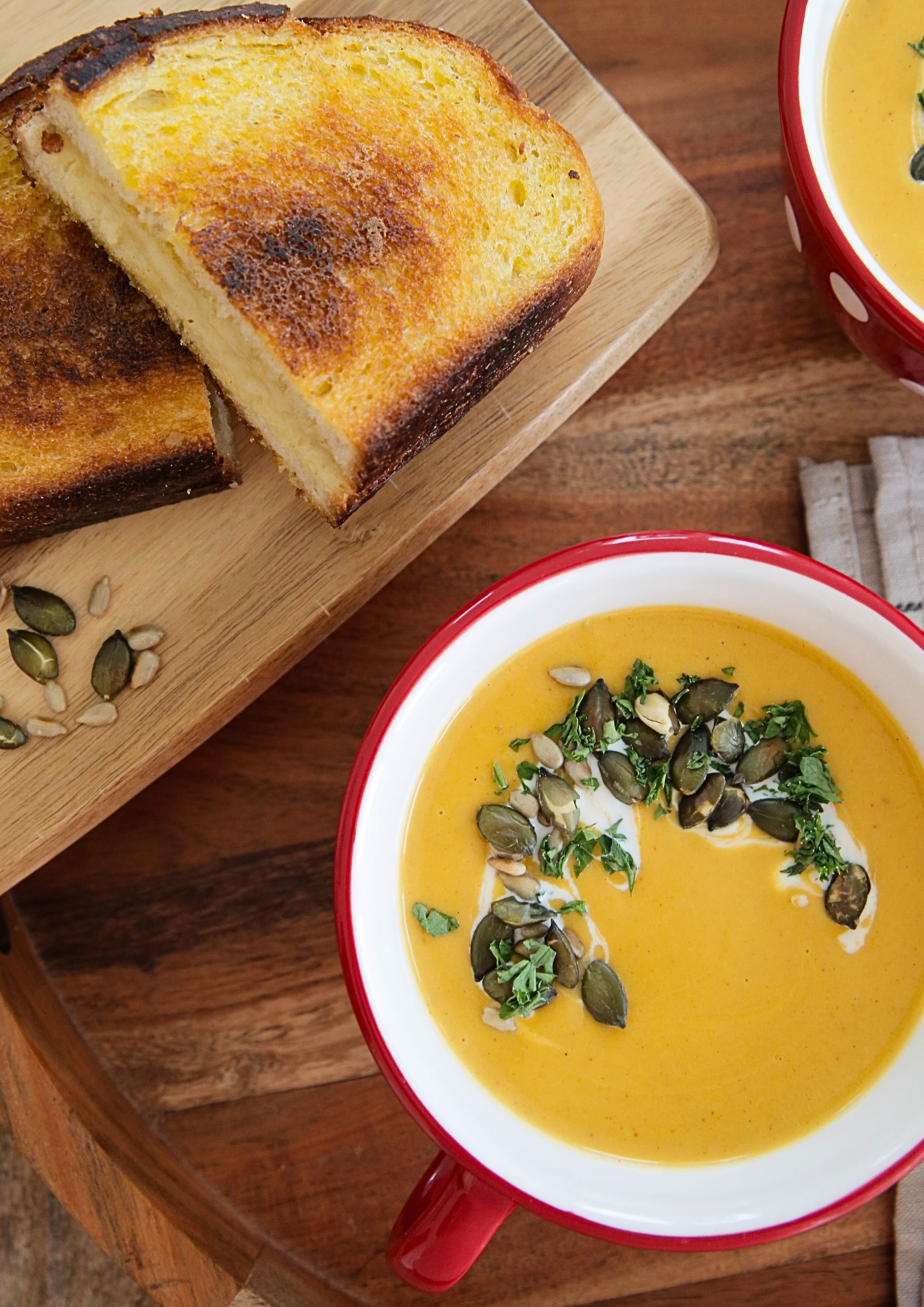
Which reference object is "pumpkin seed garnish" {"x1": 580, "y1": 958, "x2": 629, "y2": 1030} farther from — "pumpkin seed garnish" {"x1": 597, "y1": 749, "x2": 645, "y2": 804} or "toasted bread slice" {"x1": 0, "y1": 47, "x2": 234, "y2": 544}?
"toasted bread slice" {"x1": 0, "y1": 47, "x2": 234, "y2": 544}

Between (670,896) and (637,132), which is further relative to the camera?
(637,132)

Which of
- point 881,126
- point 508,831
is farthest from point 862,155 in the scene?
point 508,831

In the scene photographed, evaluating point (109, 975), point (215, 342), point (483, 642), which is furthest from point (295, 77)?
point (109, 975)

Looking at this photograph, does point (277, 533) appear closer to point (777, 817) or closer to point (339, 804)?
point (339, 804)

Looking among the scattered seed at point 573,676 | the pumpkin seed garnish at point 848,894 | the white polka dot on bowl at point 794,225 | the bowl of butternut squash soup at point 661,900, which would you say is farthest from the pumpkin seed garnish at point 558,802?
the white polka dot on bowl at point 794,225

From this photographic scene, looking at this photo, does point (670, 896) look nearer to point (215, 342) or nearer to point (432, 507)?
point (432, 507)

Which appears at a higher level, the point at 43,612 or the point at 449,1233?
the point at 43,612
